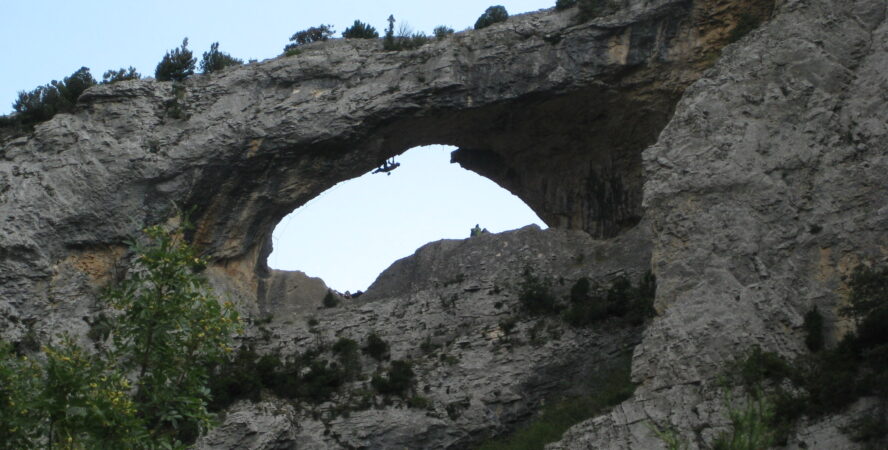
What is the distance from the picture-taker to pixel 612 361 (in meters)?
31.5

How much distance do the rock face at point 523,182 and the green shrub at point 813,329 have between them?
0.92ft

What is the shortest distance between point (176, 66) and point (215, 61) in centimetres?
114

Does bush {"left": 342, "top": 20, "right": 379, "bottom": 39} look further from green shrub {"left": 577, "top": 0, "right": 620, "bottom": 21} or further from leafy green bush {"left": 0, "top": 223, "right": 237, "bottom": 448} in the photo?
leafy green bush {"left": 0, "top": 223, "right": 237, "bottom": 448}

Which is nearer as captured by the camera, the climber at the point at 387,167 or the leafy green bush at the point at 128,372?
the leafy green bush at the point at 128,372

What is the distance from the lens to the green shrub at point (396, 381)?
105 feet

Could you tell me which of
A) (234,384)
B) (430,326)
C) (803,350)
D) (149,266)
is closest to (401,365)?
(430,326)

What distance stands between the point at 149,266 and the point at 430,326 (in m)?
17.7

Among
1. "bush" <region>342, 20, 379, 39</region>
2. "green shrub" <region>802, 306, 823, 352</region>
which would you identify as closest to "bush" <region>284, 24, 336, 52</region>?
"bush" <region>342, 20, 379, 39</region>

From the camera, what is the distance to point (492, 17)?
38.7m

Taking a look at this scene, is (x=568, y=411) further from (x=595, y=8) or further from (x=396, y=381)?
(x=595, y=8)

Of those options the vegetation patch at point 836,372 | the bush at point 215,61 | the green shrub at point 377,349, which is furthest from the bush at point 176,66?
the vegetation patch at point 836,372

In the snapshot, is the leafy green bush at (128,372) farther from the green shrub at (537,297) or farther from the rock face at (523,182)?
the green shrub at (537,297)

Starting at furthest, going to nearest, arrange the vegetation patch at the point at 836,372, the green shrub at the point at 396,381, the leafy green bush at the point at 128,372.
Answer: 1. the green shrub at the point at 396,381
2. the vegetation patch at the point at 836,372
3. the leafy green bush at the point at 128,372

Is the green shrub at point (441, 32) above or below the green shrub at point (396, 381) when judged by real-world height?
above
